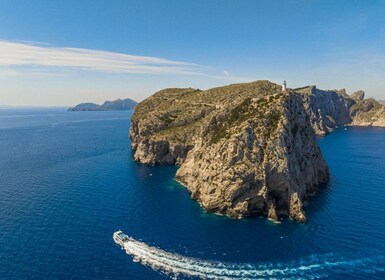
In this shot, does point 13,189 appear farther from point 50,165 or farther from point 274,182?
point 274,182

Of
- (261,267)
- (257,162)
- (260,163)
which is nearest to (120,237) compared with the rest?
(261,267)

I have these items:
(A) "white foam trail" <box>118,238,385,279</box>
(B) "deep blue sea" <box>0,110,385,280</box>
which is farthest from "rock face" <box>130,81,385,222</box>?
(A) "white foam trail" <box>118,238,385,279</box>

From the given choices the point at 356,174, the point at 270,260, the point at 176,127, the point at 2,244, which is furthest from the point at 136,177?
the point at 356,174

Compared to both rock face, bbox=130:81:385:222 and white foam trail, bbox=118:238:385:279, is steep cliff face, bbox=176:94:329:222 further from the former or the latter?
white foam trail, bbox=118:238:385:279

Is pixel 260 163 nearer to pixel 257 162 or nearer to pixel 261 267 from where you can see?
pixel 257 162

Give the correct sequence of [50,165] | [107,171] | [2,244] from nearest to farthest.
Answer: [2,244] → [107,171] → [50,165]
